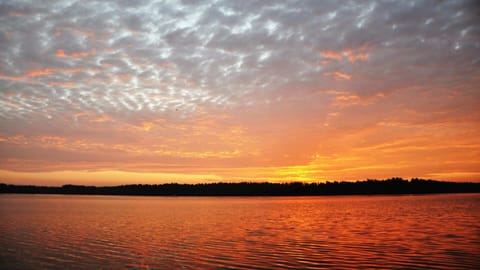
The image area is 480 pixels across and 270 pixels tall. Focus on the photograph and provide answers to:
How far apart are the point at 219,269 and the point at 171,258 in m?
5.40

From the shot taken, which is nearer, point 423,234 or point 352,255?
point 352,255

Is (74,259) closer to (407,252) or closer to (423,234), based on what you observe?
(407,252)

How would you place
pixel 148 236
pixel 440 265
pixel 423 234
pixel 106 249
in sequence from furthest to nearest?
pixel 148 236, pixel 423 234, pixel 106 249, pixel 440 265

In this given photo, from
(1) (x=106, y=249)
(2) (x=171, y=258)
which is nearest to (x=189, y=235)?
(1) (x=106, y=249)

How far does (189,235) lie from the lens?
131ft

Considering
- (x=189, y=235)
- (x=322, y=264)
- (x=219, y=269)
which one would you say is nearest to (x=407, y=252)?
(x=322, y=264)

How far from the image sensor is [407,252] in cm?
2720

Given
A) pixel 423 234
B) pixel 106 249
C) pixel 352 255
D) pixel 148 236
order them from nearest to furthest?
1. pixel 352 255
2. pixel 106 249
3. pixel 423 234
4. pixel 148 236

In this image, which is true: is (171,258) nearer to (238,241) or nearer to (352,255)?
(238,241)

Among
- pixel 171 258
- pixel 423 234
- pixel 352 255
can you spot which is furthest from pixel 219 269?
→ pixel 423 234

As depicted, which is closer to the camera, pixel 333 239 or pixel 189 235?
pixel 333 239

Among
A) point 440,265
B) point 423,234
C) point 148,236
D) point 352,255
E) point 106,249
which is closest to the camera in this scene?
point 440,265

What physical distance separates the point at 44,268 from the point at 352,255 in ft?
64.1

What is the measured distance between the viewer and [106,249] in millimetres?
30781
